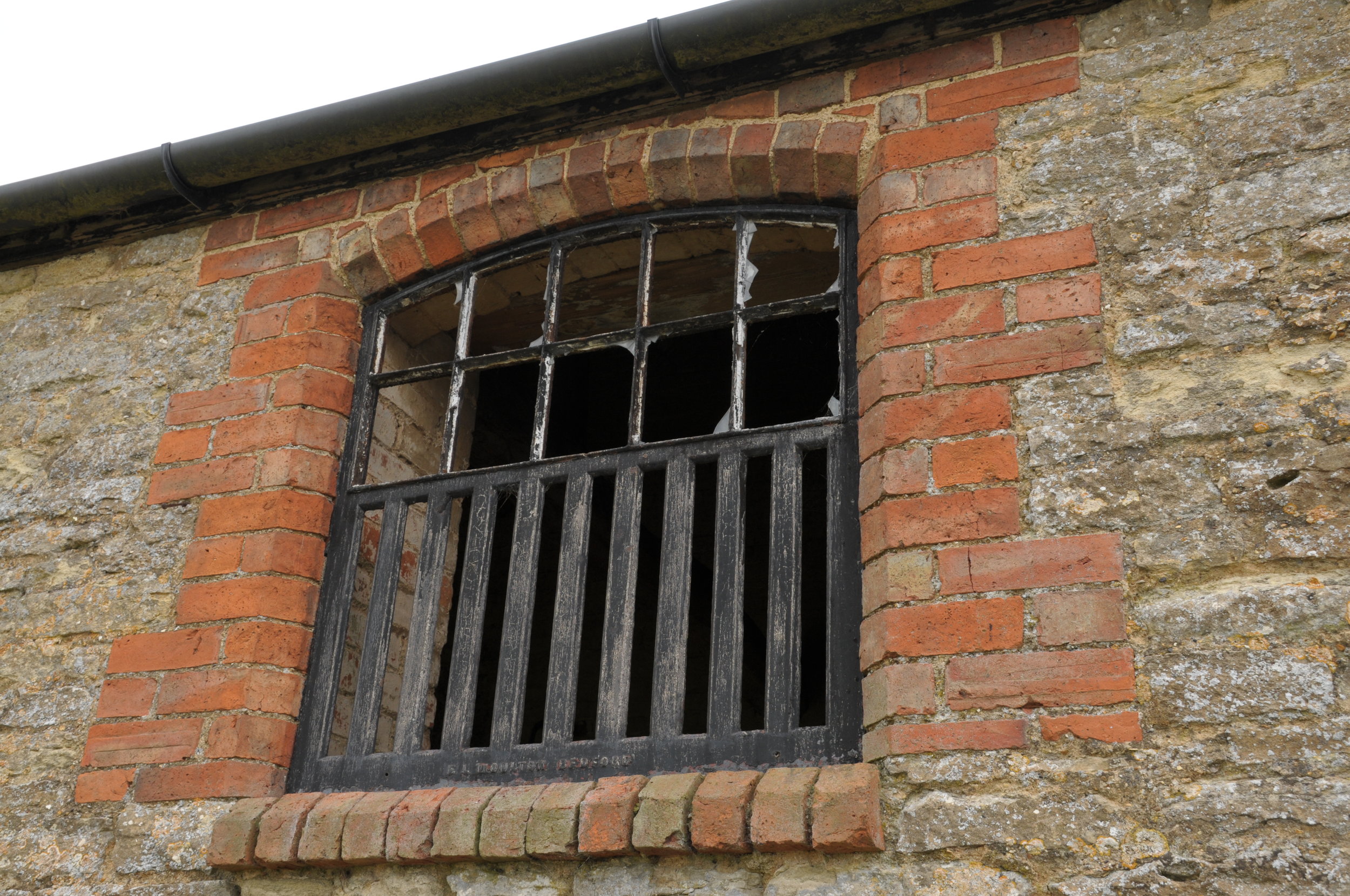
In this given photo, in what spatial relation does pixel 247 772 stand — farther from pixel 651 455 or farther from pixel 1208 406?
pixel 1208 406

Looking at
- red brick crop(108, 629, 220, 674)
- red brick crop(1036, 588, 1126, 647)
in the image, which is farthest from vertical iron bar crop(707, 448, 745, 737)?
red brick crop(108, 629, 220, 674)

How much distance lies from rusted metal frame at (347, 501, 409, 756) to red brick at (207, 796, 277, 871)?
0.29 metres

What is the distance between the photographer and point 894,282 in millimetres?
2965

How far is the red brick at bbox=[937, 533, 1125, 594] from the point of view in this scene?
2.50 m

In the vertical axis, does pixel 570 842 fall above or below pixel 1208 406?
Result: below

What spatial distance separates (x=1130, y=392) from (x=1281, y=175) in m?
0.64

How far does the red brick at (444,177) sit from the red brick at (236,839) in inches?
73.6

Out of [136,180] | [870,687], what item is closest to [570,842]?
[870,687]

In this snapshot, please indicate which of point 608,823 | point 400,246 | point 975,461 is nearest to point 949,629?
point 975,461

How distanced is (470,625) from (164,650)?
34.4 inches

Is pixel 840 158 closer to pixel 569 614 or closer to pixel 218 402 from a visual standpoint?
pixel 569 614

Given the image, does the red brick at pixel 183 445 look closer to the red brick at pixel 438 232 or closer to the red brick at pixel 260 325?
the red brick at pixel 260 325

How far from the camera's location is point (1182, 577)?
244cm

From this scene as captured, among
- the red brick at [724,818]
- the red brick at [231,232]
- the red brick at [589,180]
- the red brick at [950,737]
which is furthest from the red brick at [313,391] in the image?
the red brick at [950,737]
